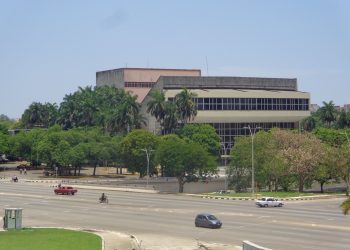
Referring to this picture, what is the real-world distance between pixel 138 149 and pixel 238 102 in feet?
132

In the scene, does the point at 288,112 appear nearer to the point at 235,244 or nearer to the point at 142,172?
the point at 142,172

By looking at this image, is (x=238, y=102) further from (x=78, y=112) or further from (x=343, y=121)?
(x=78, y=112)

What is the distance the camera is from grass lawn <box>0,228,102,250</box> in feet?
135

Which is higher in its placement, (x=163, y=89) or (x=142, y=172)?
(x=163, y=89)

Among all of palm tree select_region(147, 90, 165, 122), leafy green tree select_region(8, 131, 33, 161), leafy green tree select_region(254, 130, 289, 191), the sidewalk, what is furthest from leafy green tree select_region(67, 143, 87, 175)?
the sidewalk

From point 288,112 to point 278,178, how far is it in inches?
2503

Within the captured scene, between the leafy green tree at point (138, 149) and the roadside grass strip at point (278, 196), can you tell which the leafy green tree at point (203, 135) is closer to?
the leafy green tree at point (138, 149)

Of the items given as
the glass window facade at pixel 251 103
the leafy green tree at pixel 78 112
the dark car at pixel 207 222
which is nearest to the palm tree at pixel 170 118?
the glass window facade at pixel 251 103

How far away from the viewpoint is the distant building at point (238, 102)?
14775 centimetres

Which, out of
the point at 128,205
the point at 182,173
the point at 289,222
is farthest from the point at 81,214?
the point at 182,173

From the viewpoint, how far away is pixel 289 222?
56844mm

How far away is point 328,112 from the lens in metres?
156

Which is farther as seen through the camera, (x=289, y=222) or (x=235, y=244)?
(x=289, y=222)

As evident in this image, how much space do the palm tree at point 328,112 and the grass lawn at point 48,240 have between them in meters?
114
